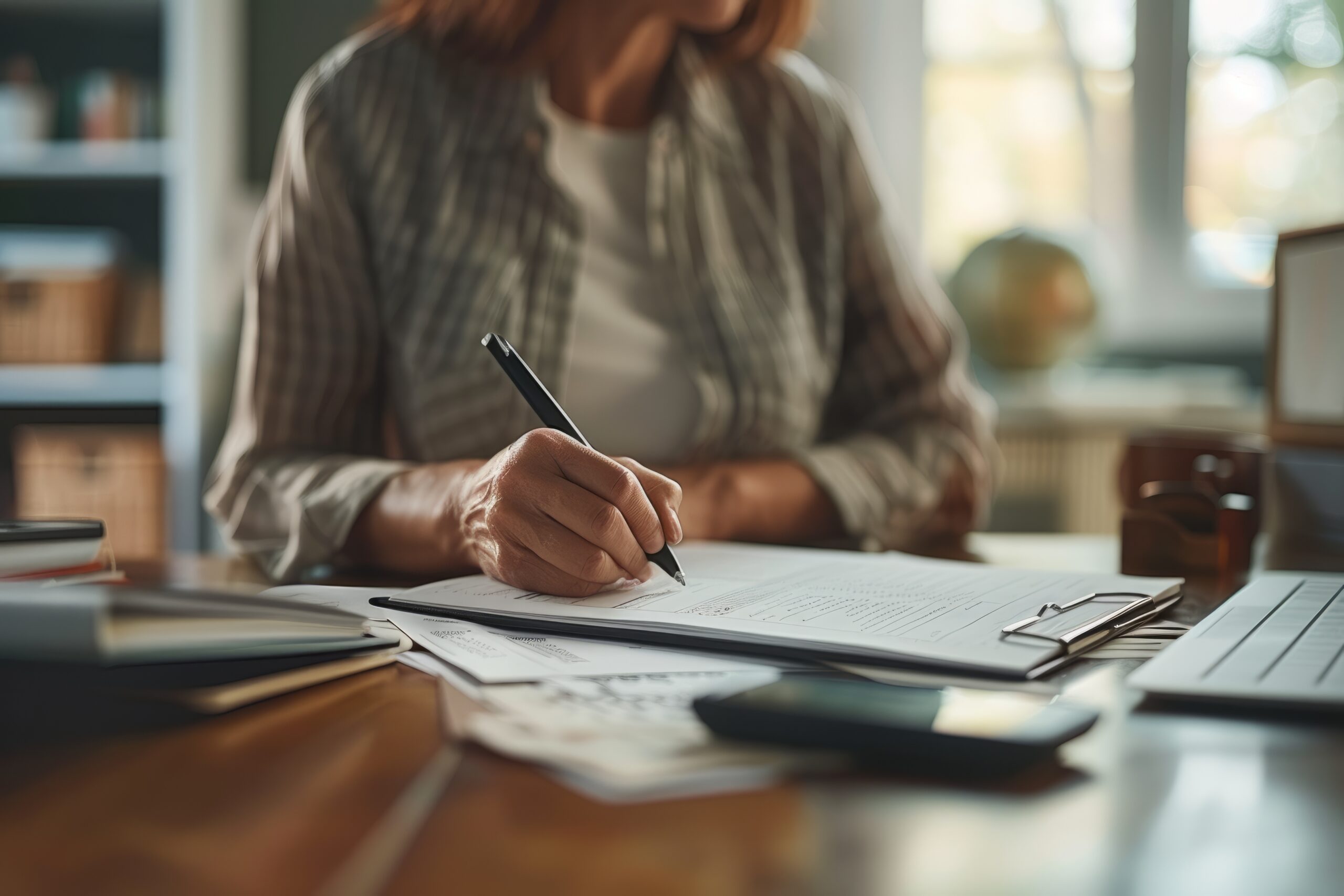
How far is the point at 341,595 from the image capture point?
685 mm

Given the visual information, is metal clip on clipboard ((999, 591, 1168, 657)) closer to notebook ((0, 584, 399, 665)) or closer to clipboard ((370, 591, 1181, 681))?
clipboard ((370, 591, 1181, 681))

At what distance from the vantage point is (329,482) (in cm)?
90

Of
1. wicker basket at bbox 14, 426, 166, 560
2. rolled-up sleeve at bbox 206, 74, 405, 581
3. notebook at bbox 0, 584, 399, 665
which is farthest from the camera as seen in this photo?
wicker basket at bbox 14, 426, 166, 560

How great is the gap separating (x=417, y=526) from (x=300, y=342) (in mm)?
290

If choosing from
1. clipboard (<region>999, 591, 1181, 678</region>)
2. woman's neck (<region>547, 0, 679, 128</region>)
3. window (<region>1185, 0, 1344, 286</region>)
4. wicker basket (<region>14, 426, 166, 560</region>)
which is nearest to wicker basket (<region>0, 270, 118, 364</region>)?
wicker basket (<region>14, 426, 166, 560</region>)

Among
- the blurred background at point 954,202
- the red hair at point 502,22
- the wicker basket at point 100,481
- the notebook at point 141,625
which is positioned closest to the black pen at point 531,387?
the notebook at point 141,625

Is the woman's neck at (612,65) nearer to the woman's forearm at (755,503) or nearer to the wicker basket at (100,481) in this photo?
the woman's forearm at (755,503)

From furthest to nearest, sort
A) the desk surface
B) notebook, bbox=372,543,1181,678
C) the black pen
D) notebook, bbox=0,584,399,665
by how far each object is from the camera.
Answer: the black pen
notebook, bbox=372,543,1181,678
notebook, bbox=0,584,399,665
the desk surface

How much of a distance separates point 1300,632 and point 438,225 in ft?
2.57

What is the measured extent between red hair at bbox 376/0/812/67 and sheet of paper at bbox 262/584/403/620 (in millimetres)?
624

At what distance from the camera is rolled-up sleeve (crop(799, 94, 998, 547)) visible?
1.06m

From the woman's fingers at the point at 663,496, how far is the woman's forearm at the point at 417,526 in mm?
163

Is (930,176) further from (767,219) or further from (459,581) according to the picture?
(459,581)

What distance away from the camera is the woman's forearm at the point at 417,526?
0.80 m
